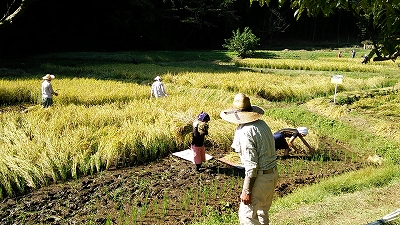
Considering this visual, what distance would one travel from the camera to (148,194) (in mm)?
4711

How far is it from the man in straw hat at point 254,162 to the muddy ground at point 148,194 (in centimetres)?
131

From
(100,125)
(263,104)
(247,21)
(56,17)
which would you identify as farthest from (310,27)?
(100,125)

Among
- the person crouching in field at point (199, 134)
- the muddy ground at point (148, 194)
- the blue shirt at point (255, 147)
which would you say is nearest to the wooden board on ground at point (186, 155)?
the muddy ground at point (148, 194)

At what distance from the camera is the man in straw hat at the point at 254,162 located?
2.91 meters

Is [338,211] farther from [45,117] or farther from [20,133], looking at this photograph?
[45,117]

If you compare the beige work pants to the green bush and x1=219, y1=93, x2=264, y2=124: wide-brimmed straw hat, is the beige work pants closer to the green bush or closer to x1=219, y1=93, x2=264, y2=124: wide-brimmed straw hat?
x1=219, y1=93, x2=264, y2=124: wide-brimmed straw hat

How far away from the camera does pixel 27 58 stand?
2333 centimetres

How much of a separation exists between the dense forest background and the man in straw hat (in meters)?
21.0

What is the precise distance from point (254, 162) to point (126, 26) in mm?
30532

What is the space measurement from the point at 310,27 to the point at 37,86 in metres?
44.8

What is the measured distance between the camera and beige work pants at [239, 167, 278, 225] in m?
3.00

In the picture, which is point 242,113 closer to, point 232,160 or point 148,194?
point 148,194

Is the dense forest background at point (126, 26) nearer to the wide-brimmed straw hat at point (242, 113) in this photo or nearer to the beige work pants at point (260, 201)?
the wide-brimmed straw hat at point (242, 113)

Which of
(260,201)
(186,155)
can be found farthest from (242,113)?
(186,155)
